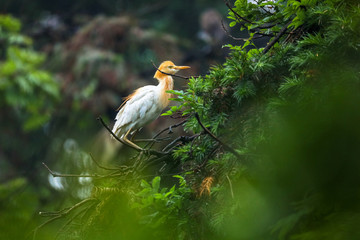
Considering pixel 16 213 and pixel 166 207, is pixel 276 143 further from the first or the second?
pixel 166 207

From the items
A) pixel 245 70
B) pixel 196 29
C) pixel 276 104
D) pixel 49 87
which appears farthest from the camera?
pixel 196 29

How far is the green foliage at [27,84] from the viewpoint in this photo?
7.45 metres

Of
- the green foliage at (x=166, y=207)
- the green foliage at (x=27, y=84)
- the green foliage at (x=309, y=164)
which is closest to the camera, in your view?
the green foliage at (x=309, y=164)

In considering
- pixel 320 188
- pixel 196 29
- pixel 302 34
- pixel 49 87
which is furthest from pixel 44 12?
pixel 320 188

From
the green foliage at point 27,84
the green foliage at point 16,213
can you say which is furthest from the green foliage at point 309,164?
the green foliage at point 27,84

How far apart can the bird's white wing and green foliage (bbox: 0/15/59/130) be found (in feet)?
16.6

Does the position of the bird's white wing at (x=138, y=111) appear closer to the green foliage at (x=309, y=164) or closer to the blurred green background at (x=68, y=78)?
the green foliage at (x=309, y=164)

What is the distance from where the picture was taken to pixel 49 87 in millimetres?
7688

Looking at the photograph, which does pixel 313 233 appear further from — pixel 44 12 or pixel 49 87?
pixel 44 12

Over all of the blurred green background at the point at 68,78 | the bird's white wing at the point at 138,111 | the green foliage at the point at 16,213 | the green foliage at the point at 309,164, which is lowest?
the green foliage at the point at 309,164

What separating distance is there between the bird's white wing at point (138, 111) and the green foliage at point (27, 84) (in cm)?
505

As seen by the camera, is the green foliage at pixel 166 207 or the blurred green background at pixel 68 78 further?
the blurred green background at pixel 68 78

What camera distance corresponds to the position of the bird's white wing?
2.68 meters

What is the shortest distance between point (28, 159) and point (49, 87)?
1259 mm
